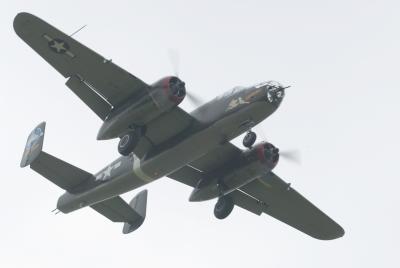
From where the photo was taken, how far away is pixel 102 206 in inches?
1195

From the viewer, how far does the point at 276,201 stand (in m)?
31.4

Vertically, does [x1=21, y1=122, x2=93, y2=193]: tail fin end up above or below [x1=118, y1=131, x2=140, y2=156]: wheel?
below

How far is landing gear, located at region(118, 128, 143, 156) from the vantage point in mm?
25609

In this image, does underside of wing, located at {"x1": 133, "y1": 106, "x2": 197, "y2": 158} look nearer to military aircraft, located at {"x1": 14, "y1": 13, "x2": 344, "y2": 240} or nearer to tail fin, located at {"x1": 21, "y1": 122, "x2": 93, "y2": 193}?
military aircraft, located at {"x1": 14, "y1": 13, "x2": 344, "y2": 240}

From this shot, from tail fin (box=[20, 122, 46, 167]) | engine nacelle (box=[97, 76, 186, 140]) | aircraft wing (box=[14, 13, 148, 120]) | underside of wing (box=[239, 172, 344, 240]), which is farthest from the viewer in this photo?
underside of wing (box=[239, 172, 344, 240])

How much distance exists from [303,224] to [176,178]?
619cm

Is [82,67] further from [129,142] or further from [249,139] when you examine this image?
[249,139]

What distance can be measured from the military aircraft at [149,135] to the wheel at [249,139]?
0.12ft

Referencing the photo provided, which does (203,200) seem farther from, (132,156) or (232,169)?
(132,156)

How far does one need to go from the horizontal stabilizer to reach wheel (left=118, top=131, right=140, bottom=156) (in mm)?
5160

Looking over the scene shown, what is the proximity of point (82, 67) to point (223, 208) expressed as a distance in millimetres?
8457

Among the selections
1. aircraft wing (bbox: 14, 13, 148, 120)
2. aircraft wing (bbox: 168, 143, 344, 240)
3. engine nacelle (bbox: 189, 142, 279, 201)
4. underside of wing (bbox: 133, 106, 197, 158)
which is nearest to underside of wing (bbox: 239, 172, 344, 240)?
aircraft wing (bbox: 168, 143, 344, 240)

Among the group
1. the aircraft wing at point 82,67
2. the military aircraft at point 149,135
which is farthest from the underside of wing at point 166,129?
the aircraft wing at point 82,67

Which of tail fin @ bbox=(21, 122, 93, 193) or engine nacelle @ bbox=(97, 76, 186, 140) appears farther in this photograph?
tail fin @ bbox=(21, 122, 93, 193)
